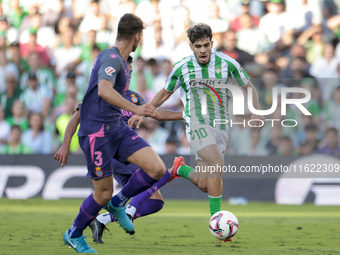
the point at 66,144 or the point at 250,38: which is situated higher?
the point at 250,38

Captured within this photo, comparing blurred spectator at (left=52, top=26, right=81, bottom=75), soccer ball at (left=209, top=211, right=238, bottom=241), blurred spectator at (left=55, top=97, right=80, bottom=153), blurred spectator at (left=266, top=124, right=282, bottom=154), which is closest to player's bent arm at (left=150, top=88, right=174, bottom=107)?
soccer ball at (left=209, top=211, right=238, bottom=241)

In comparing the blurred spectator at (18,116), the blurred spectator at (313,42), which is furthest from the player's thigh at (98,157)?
the blurred spectator at (313,42)

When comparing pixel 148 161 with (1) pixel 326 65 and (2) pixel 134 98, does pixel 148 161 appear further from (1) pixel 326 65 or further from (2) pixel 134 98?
(1) pixel 326 65

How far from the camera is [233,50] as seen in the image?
10297 mm

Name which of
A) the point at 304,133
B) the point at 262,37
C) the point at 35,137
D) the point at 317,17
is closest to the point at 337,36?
the point at 317,17

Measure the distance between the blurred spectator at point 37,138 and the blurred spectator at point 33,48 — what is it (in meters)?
1.61

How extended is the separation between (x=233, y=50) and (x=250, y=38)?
55 centimetres

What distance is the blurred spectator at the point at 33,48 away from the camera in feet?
35.2

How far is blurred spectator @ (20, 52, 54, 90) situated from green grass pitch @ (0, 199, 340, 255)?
2622 millimetres

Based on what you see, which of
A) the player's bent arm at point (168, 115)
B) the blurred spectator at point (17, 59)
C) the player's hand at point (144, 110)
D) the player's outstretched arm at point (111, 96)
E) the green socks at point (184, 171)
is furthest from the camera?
the blurred spectator at point (17, 59)

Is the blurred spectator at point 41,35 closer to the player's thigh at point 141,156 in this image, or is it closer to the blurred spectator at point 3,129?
the blurred spectator at point 3,129

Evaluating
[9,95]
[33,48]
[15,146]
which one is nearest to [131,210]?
[15,146]

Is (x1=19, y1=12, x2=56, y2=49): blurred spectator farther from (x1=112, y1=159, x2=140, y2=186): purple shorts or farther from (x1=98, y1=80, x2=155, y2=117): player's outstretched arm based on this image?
(x1=98, y1=80, x2=155, y2=117): player's outstretched arm

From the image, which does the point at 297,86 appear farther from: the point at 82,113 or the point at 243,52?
the point at 82,113
